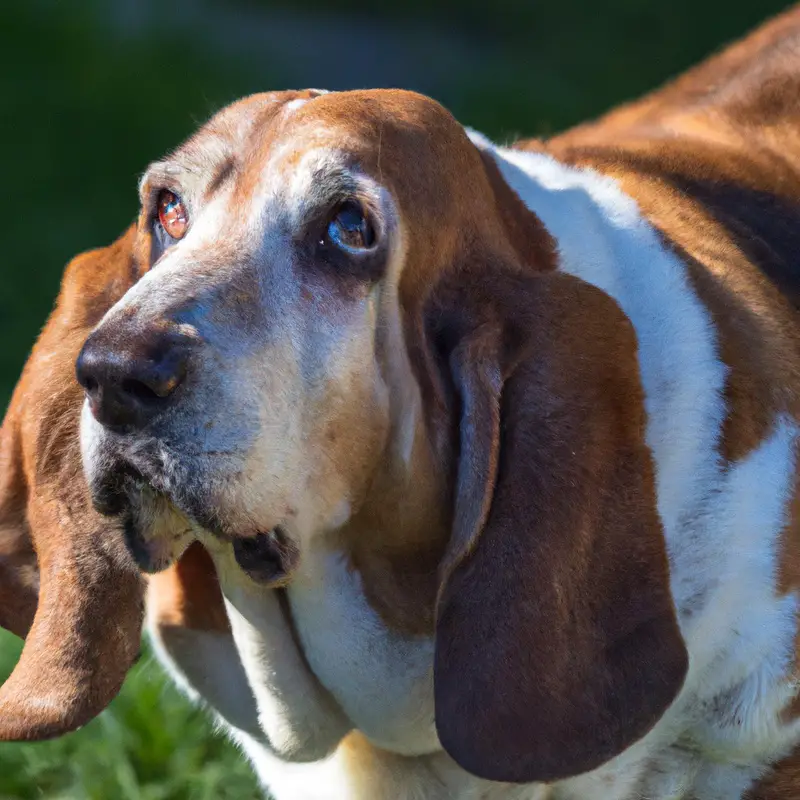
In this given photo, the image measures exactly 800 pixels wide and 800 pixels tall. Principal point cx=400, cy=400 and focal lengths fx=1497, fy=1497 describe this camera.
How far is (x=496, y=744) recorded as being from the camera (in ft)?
8.84

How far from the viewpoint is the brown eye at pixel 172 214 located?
2900mm

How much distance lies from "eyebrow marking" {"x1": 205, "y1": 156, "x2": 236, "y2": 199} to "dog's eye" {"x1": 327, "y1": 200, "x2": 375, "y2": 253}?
26 centimetres

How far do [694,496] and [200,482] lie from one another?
3.31 ft

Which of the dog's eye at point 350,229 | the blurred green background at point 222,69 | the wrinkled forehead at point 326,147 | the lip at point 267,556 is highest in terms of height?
the wrinkled forehead at point 326,147

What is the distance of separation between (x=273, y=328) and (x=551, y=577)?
0.66 m

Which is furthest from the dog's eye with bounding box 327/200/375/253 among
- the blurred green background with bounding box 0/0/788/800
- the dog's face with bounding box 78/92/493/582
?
the blurred green background with bounding box 0/0/788/800

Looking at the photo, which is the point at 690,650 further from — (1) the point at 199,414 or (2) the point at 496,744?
(1) the point at 199,414

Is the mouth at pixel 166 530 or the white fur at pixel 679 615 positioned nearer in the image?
the mouth at pixel 166 530

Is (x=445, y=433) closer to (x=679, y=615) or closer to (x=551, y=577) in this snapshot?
(x=551, y=577)

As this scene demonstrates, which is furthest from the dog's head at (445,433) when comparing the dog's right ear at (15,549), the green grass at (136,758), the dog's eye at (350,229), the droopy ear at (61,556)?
the green grass at (136,758)

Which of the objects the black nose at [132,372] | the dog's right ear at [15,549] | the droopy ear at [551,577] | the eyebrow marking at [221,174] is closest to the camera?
the black nose at [132,372]

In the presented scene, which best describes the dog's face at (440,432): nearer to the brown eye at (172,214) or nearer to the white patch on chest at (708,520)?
the brown eye at (172,214)

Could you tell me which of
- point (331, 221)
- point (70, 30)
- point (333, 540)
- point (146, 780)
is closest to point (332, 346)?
point (331, 221)

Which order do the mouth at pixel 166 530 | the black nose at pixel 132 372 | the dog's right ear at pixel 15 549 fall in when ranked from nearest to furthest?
1. the black nose at pixel 132 372
2. the mouth at pixel 166 530
3. the dog's right ear at pixel 15 549
